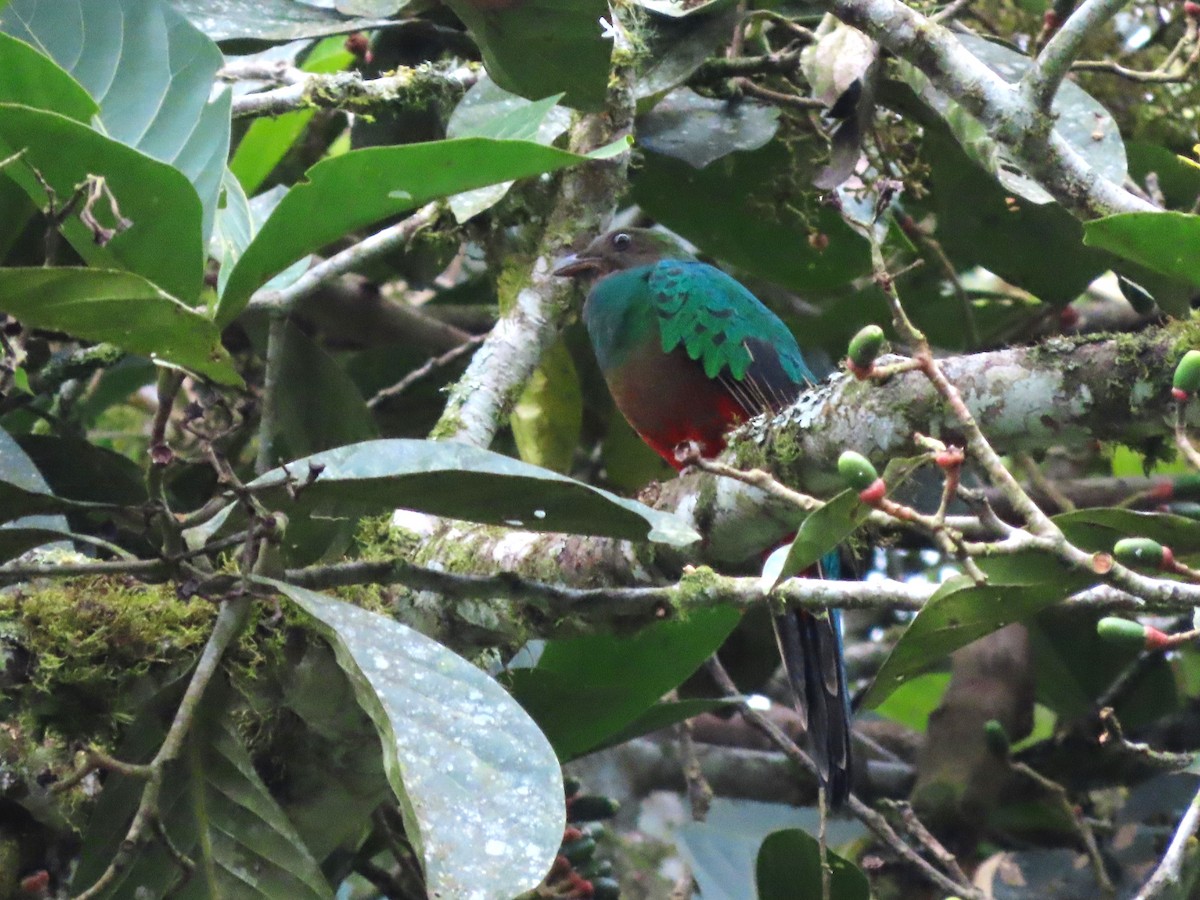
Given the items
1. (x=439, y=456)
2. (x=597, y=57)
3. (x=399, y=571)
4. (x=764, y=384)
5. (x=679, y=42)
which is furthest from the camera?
(x=764, y=384)

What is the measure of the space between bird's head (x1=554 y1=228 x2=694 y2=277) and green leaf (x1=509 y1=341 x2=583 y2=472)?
0.95 ft

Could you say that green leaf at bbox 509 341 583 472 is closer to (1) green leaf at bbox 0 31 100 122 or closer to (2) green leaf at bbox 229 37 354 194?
(2) green leaf at bbox 229 37 354 194

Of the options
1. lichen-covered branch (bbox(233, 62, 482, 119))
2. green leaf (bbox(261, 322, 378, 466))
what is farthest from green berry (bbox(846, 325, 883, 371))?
lichen-covered branch (bbox(233, 62, 482, 119))

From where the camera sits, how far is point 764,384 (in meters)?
3.38

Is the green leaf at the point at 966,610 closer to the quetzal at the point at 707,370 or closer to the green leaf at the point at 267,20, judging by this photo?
the quetzal at the point at 707,370

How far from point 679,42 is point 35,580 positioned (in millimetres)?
1807

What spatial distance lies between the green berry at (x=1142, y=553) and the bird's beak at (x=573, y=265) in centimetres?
167

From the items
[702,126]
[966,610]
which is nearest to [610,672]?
[966,610]

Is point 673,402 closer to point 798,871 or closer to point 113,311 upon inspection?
point 798,871

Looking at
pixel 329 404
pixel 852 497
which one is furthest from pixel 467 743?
pixel 329 404

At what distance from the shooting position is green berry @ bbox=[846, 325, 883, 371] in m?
1.77

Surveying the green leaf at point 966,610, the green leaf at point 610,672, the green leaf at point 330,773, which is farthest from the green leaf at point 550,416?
the green leaf at point 966,610

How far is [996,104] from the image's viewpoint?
8.30 ft

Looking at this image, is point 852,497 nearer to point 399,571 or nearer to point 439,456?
point 439,456
